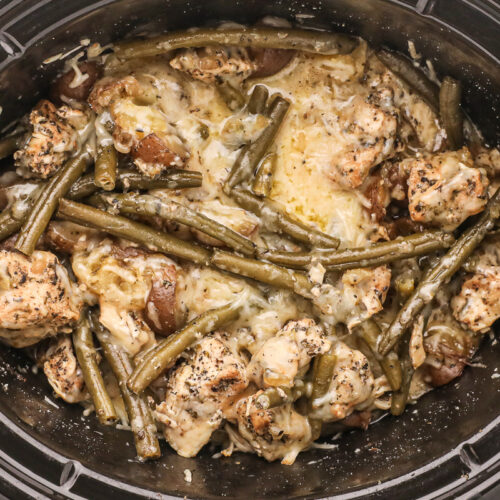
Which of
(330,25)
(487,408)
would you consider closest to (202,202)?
(330,25)

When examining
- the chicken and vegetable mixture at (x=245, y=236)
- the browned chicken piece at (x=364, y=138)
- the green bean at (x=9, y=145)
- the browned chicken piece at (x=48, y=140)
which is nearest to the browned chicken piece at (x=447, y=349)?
the chicken and vegetable mixture at (x=245, y=236)

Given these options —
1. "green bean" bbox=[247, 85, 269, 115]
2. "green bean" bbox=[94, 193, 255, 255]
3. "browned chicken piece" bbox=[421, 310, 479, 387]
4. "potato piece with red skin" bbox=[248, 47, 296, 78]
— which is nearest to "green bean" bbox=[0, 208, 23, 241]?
"green bean" bbox=[94, 193, 255, 255]

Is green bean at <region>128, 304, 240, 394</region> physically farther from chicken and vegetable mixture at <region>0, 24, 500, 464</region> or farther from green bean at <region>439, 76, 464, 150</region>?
green bean at <region>439, 76, 464, 150</region>

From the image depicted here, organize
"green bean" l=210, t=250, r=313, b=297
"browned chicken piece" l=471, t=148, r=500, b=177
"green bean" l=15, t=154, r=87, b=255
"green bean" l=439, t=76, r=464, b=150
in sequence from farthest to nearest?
"browned chicken piece" l=471, t=148, r=500, b=177 < "green bean" l=439, t=76, r=464, b=150 < "green bean" l=210, t=250, r=313, b=297 < "green bean" l=15, t=154, r=87, b=255

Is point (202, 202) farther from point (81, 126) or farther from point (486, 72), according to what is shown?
point (486, 72)

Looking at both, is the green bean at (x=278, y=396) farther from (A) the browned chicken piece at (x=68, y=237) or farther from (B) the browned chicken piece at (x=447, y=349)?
(A) the browned chicken piece at (x=68, y=237)

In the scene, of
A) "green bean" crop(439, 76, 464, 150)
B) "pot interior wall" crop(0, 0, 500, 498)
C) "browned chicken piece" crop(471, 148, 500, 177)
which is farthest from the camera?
"browned chicken piece" crop(471, 148, 500, 177)
